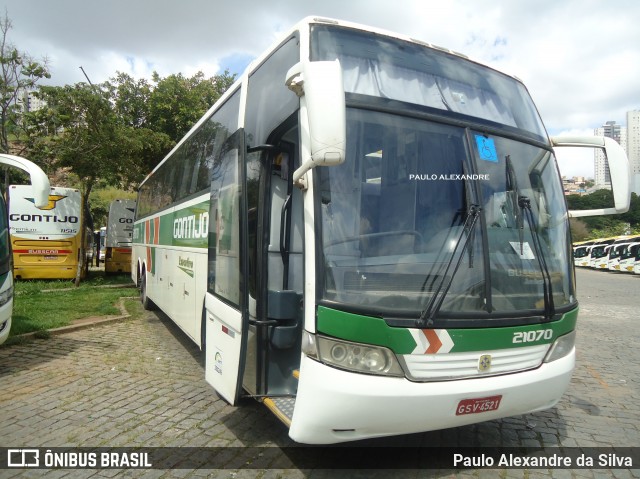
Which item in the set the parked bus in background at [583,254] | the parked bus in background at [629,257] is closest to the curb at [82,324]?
the parked bus in background at [629,257]

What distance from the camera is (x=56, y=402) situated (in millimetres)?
5078

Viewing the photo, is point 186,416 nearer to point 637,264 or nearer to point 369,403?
point 369,403

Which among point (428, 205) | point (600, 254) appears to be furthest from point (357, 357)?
point (600, 254)

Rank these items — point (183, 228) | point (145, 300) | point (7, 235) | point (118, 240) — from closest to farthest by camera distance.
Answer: point (7, 235)
point (183, 228)
point (145, 300)
point (118, 240)

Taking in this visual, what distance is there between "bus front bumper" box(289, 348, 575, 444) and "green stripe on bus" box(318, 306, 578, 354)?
0.22 meters

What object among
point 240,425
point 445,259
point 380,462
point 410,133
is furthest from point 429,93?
point 240,425

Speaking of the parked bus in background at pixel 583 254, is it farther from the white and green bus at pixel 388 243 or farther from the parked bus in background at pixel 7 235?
the parked bus in background at pixel 7 235

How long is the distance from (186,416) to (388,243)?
110 inches

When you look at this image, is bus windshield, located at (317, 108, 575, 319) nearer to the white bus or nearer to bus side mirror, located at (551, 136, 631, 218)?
bus side mirror, located at (551, 136, 631, 218)

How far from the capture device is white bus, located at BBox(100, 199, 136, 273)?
63.6 ft

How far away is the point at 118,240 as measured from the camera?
19359mm

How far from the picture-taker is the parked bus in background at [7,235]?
5566 millimetres

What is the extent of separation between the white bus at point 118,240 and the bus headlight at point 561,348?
18191 millimetres

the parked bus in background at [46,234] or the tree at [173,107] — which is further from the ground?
the tree at [173,107]
